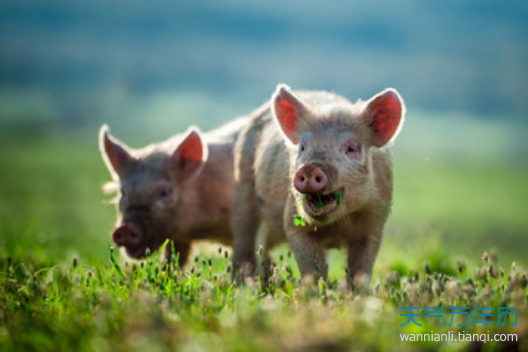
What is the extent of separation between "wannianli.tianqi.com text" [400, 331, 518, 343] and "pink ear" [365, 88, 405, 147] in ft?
7.37

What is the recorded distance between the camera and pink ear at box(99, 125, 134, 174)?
7379mm

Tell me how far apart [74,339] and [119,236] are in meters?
3.48

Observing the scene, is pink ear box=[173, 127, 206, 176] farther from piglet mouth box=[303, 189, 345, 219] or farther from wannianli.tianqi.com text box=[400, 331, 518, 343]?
wannianli.tianqi.com text box=[400, 331, 518, 343]

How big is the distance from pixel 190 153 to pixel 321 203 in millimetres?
2935

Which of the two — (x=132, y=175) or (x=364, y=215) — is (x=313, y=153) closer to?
(x=364, y=215)

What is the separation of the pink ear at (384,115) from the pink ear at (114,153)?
3.08 meters

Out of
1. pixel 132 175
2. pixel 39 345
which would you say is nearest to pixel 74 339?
pixel 39 345

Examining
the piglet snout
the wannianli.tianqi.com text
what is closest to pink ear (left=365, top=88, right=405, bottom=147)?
the piglet snout

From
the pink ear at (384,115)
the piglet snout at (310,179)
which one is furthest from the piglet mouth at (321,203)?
the pink ear at (384,115)

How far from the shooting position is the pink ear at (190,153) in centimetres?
742

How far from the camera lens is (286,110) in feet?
18.7

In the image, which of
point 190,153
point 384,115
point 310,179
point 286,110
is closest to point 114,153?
point 190,153

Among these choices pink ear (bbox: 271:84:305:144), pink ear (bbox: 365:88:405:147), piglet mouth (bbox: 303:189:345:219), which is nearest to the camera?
piglet mouth (bbox: 303:189:345:219)

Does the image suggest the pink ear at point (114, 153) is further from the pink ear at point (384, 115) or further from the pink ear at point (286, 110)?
the pink ear at point (384, 115)
